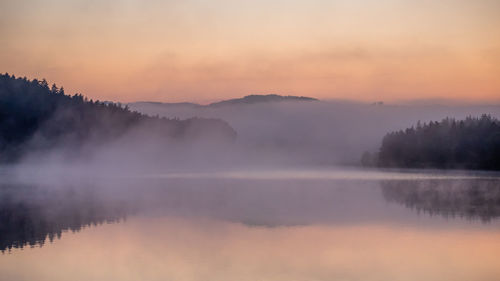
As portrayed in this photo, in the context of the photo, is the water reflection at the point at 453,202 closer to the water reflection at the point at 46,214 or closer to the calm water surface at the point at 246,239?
the calm water surface at the point at 246,239

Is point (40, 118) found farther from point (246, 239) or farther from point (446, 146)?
point (246, 239)

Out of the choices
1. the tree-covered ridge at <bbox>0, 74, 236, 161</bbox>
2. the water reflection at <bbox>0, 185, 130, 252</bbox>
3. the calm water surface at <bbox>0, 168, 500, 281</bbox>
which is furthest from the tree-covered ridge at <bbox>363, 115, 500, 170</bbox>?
the water reflection at <bbox>0, 185, 130, 252</bbox>

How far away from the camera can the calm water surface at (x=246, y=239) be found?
19516 mm

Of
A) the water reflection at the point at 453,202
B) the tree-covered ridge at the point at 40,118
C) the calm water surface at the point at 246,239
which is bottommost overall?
the water reflection at the point at 453,202

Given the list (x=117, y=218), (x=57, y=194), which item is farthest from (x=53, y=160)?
(x=117, y=218)

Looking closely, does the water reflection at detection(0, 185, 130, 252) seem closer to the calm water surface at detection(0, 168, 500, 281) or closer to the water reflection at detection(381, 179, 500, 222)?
the calm water surface at detection(0, 168, 500, 281)

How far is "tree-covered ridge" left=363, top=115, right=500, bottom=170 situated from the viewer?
12850 centimetres

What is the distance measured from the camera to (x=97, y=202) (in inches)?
1690

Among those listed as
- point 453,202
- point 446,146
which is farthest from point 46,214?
point 446,146

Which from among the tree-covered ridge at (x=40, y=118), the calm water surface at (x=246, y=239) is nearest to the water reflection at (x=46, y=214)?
the calm water surface at (x=246, y=239)

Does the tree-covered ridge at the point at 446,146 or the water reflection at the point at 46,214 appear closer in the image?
the water reflection at the point at 46,214

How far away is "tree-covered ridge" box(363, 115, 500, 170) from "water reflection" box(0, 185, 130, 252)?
315 ft

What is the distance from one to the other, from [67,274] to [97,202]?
24542mm

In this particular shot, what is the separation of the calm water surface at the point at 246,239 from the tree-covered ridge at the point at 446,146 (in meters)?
86.7
